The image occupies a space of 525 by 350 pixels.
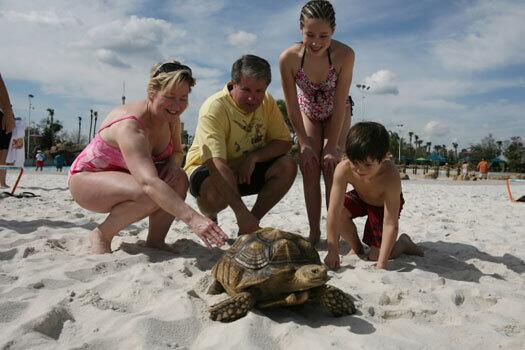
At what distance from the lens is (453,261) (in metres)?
3.66

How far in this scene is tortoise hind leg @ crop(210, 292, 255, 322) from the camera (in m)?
2.20

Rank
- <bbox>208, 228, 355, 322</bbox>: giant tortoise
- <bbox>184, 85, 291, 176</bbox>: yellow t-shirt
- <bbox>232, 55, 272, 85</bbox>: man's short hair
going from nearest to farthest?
<bbox>208, 228, 355, 322</bbox>: giant tortoise → <bbox>232, 55, 272, 85</bbox>: man's short hair → <bbox>184, 85, 291, 176</bbox>: yellow t-shirt

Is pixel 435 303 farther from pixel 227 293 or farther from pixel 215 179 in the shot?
pixel 215 179

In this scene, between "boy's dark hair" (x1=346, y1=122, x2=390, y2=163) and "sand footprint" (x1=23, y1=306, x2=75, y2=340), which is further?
"boy's dark hair" (x1=346, y1=122, x2=390, y2=163)

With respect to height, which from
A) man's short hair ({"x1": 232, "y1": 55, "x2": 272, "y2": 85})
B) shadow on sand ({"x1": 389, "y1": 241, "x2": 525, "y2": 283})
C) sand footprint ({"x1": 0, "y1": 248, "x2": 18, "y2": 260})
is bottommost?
sand footprint ({"x1": 0, "y1": 248, "x2": 18, "y2": 260})

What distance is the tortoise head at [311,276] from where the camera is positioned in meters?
2.15

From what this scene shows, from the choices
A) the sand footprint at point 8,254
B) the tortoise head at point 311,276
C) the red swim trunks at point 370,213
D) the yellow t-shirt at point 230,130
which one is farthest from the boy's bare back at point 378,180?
the sand footprint at point 8,254

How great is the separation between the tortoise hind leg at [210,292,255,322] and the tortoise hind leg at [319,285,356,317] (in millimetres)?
410

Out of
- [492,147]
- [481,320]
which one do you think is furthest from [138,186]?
[492,147]

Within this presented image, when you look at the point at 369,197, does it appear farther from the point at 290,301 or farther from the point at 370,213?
the point at 290,301

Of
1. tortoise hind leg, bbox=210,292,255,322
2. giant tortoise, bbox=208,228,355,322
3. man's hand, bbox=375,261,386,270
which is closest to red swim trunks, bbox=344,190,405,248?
man's hand, bbox=375,261,386,270

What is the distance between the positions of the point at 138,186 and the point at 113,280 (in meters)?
0.82

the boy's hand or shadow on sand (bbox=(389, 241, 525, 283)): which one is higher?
the boy's hand

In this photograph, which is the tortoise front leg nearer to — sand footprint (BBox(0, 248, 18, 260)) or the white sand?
the white sand
